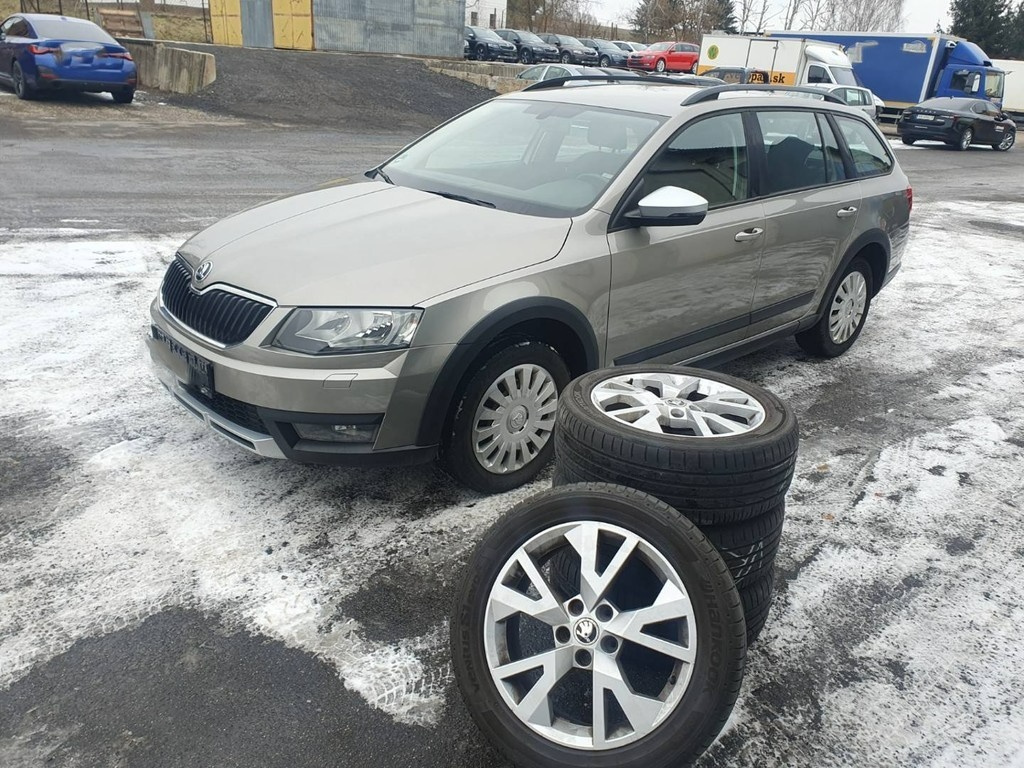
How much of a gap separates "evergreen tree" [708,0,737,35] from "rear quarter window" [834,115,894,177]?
66.3 metres

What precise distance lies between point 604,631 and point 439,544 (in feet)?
4.06

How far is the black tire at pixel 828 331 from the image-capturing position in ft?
18.4

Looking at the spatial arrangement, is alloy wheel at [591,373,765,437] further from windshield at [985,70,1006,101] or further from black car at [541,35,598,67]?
black car at [541,35,598,67]

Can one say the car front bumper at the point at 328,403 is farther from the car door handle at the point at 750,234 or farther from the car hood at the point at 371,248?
the car door handle at the point at 750,234

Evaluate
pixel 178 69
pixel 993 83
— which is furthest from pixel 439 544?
pixel 993 83

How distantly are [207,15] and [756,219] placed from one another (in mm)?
38976

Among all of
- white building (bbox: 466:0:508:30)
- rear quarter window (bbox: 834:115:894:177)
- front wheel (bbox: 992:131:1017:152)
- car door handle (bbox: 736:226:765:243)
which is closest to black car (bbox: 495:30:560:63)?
white building (bbox: 466:0:508:30)

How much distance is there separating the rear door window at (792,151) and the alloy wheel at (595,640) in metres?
Answer: 3.16

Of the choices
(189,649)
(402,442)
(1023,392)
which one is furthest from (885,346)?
(189,649)

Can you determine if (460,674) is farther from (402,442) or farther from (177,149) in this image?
(177,149)

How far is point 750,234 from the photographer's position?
15.1 ft

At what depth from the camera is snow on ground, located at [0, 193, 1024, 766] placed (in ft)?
8.66

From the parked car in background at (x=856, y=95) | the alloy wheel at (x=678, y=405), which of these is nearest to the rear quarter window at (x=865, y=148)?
the alloy wheel at (x=678, y=405)

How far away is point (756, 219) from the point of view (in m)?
4.65
